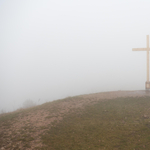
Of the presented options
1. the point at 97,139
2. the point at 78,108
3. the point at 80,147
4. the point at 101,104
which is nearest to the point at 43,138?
the point at 80,147

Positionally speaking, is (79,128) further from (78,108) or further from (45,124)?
(78,108)

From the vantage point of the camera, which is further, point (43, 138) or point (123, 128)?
point (123, 128)

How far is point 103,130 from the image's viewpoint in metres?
7.36

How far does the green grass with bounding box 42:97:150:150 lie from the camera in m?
6.11

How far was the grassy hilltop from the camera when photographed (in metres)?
6.18

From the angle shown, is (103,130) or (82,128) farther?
(82,128)

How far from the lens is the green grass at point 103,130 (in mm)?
6113

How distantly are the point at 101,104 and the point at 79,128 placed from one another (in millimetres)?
4297

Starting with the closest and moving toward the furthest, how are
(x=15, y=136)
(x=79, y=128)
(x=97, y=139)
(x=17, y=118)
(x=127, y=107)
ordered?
(x=97, y=139) < (x=15, y=136) < (x=79, y=128) < (x=17, y=118) < (x=127, y=107)

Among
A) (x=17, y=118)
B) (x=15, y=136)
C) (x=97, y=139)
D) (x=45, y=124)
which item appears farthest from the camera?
(x=17, y=118)

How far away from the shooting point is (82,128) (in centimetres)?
766

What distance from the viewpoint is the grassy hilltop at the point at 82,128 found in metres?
6.18

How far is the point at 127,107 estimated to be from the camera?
1046cm

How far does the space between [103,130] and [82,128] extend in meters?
1.10
